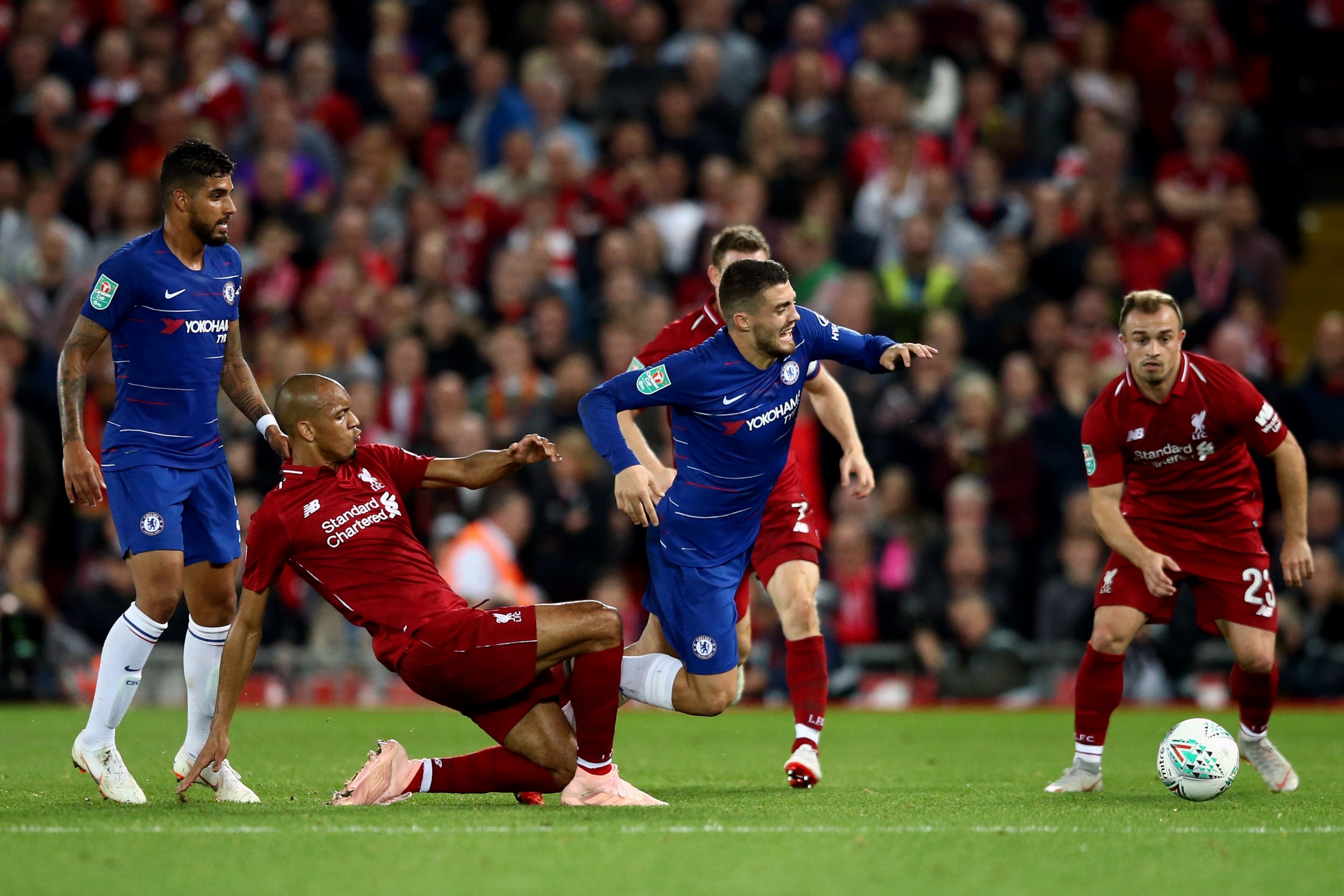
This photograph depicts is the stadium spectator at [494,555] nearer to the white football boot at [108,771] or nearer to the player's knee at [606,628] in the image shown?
the white football boot at [108,771]

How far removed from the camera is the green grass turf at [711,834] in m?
5.08

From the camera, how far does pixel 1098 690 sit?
25.6ft

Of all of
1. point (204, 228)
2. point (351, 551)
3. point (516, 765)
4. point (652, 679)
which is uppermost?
point (204, 228)

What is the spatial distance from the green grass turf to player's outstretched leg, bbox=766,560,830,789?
0.23m

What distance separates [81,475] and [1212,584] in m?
5.01

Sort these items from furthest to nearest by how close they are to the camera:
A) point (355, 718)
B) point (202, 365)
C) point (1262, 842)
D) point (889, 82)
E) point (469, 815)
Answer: point (889, 82) → point (355, 718) → point (202, 365) → point (469, 815) → point (1262, 842)

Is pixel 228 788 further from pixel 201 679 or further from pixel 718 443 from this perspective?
pixel 718 443

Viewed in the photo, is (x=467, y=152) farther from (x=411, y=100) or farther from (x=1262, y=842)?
(x=1262, y=842)

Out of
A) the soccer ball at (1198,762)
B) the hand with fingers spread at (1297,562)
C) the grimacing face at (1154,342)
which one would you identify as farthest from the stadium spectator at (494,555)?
the hand with fingers spread at (1297,562)

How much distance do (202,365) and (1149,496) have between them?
4371 mm

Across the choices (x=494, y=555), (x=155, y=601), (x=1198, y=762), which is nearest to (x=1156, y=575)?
(x=1198, y=762)

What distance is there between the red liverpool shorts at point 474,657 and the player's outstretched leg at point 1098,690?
2.55 metres

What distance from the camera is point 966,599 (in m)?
13.1

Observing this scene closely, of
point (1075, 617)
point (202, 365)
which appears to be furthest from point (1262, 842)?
point (1075, 617)
